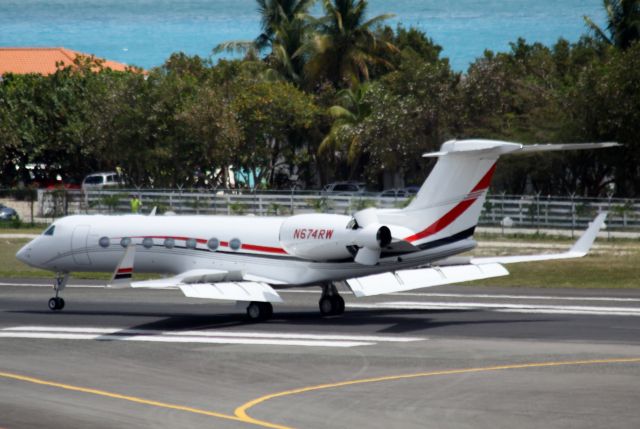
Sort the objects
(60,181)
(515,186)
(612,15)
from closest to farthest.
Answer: (515,186) < (612,15) < (60,181)

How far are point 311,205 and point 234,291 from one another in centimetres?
3367

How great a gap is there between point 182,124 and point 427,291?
40.4 m

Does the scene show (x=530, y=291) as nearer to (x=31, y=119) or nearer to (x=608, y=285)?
(x=608, y=285)

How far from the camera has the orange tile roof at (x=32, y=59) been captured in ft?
441

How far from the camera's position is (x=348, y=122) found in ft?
261

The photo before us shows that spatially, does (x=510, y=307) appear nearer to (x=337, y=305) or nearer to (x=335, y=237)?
(x=337, y=305)

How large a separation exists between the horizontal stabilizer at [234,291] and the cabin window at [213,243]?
158 cm

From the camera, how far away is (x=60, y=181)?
97.6m

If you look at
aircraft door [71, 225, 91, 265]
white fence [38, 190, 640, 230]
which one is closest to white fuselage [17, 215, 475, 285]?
aircraft door [71, 225, 91, 265]

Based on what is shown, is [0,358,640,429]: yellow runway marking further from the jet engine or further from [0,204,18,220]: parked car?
[0,204,18,220]: parked car

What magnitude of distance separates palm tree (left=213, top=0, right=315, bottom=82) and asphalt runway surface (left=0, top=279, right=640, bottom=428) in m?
55.9

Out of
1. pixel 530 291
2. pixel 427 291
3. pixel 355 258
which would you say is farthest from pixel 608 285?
pixel 355 258

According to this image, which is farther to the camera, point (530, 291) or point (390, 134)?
point (390, 134)

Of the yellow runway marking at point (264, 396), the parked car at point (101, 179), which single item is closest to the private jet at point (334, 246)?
the yellow runway marking at point (264, 396)
